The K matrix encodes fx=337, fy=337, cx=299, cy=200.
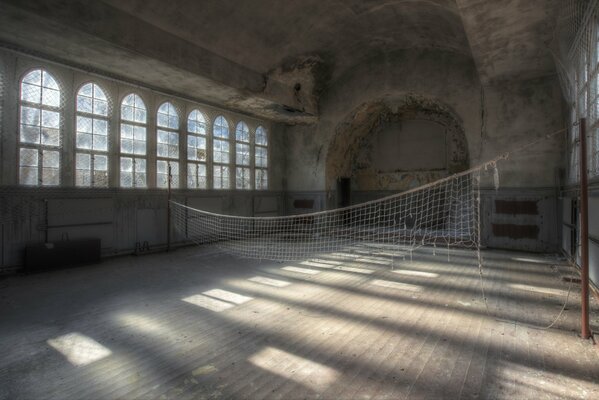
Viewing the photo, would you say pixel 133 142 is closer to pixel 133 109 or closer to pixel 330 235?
pixel 133 109

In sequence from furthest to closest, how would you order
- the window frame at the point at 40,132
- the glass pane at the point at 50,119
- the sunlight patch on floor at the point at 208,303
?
the glass pane at the point at 50,119 → the window frame at the point at 40,132 → the sunlight patch on floor at the point at 208,303

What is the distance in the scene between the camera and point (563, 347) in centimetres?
310

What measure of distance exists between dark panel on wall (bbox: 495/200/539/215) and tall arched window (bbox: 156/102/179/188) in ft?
28.0

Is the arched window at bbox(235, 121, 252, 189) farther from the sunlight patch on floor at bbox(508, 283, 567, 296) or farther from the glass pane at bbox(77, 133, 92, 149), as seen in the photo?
the sunlight patch on floor at bbox(508, 283, 567, 296)

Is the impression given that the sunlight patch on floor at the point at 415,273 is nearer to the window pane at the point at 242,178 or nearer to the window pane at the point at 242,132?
the window pane at the point at 242,178

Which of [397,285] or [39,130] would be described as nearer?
[397,285]

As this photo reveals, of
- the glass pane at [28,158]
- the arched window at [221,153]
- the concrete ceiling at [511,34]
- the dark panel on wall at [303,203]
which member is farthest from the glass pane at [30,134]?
the dark panel on wall at [303,203]

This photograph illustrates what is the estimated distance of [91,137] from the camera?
24.5ft

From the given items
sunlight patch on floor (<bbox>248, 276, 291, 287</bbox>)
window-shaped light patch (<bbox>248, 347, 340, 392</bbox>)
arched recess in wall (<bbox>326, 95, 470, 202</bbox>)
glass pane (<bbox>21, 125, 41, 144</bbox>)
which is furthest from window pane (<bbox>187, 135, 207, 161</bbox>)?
window-shaped light patch (<bbox>248, 347, 340, 392</bbox>)

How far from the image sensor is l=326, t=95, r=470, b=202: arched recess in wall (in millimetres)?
11758

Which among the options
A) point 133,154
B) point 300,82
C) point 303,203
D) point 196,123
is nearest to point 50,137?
point 133,154

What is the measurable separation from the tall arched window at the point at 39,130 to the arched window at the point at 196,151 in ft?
10.5

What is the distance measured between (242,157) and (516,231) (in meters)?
8.16

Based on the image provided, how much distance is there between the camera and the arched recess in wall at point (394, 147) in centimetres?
1176
